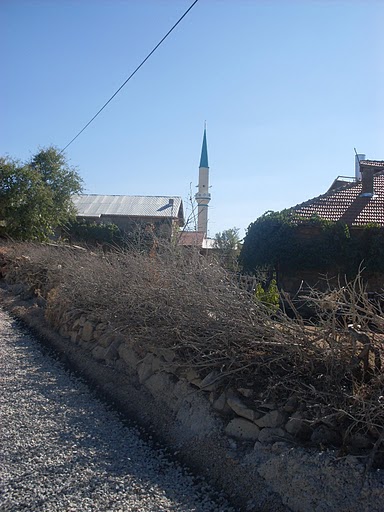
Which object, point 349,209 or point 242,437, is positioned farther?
point 349,209

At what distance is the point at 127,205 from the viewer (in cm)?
4538

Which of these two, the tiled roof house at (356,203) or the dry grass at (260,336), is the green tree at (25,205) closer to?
the tiled roof house at (356,203)

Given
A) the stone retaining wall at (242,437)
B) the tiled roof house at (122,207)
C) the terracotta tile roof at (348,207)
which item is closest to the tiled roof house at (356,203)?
the terracotta tile roof at (348,207)

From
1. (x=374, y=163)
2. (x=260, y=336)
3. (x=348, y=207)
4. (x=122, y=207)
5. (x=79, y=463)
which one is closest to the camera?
(x=79, y=463)

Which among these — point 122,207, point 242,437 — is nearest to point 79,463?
point 242,437

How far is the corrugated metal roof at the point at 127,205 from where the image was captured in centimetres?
4316

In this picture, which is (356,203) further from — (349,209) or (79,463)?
(79,463)

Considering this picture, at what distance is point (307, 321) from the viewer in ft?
17.2

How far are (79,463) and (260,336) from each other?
190 centimetres

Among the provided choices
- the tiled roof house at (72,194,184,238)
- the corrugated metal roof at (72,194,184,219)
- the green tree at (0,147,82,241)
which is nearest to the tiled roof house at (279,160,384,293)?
the green tree at (0,147,82,241)

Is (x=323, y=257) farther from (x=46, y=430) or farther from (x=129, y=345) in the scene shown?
(x=46, y=430)

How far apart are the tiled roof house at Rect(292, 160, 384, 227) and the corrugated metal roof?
18.0m

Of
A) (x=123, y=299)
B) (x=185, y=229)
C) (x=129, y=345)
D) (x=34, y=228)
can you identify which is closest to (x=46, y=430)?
(x=129, y=345)

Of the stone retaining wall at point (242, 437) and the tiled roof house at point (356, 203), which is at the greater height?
the tiled roof house at point (356, 203)
